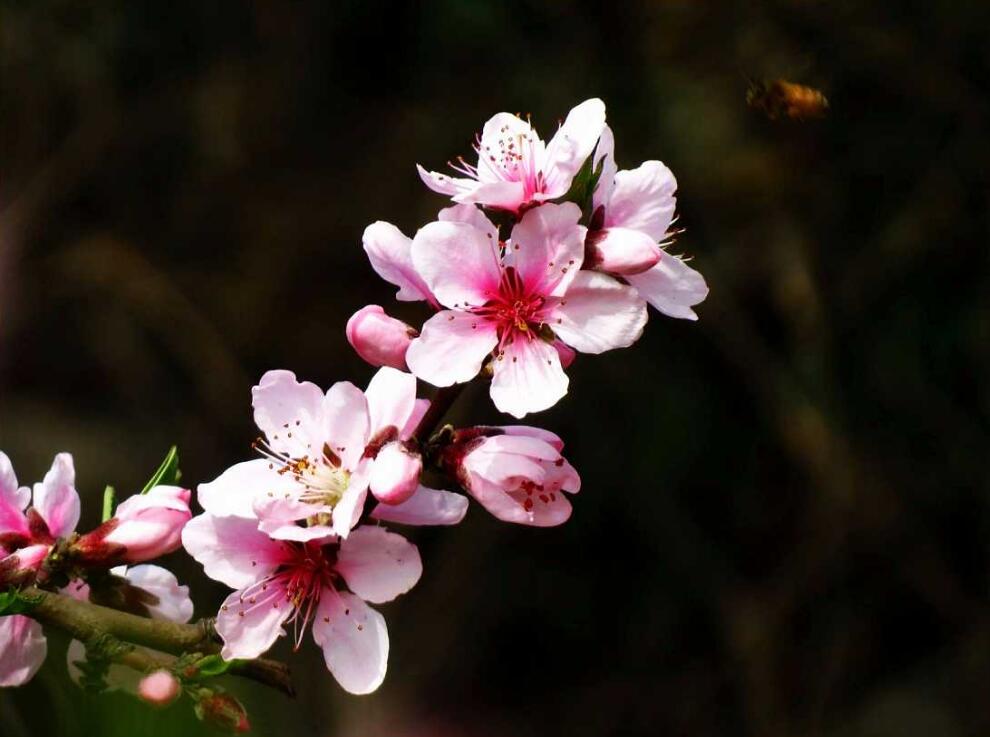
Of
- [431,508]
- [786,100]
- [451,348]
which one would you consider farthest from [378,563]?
[786,100]

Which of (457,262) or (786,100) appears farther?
(786,100)

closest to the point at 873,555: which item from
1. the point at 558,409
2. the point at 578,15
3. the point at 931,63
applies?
the point at 558,409

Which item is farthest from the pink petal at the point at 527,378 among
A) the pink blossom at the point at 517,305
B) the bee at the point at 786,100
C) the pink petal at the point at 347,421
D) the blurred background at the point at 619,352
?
the blurred background at the point at 619,352

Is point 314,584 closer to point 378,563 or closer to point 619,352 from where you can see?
point 378,563

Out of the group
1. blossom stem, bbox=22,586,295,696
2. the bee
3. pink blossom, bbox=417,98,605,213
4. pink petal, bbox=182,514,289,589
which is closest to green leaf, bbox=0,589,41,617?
blossom stem, bbox=22,586,295,696

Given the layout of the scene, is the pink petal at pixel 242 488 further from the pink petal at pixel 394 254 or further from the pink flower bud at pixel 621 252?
the pink flower bud at pixel 621 252

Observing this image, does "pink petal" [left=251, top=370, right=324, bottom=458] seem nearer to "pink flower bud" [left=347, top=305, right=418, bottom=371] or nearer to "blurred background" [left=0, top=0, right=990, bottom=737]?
"pink flower bud" [left=347, top=305, right=418, bottom=371]

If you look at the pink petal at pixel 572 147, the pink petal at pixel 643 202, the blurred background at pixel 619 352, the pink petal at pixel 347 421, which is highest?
the pink petal at pixel 572 147
